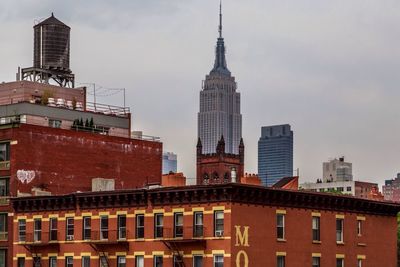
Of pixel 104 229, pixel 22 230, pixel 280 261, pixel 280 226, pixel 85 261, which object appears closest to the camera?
pixel 280 261

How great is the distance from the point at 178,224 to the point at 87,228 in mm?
9026

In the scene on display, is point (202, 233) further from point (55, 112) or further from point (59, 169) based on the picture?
point (55, 112)

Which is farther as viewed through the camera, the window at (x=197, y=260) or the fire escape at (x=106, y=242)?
the fire escape at (x=106, y=242)

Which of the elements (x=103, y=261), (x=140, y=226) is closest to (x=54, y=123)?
(x=103, y=261)

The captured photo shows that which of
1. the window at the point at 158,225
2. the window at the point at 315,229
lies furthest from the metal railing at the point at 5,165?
the window at the point at 315,229

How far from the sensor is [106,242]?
80688mm

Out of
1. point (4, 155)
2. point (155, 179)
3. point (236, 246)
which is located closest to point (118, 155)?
point (155, 179)

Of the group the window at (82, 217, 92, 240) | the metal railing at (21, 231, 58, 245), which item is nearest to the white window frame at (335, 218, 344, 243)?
the window at (82, 217, 92, 240)

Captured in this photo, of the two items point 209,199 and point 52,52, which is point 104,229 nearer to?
point 209,199

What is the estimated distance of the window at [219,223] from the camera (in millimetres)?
75375

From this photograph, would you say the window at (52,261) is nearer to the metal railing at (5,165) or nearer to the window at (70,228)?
the window at (70,228)

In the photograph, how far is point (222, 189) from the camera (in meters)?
75.2

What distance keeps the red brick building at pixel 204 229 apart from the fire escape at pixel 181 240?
0.07m

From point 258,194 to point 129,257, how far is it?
442 inches
